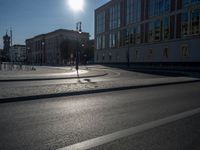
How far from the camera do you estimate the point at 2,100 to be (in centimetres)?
896

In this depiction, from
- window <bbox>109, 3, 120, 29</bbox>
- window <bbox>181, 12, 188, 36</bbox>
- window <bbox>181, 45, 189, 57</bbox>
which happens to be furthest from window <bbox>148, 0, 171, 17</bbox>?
window <bbox>109, 3, 120, 29</bbox>

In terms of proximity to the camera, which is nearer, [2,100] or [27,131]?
[27,131]

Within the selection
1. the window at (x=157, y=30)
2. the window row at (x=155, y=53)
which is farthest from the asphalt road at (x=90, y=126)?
the window at (x=157, y=30)

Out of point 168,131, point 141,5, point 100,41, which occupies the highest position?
point 141,5

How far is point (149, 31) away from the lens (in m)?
55.5

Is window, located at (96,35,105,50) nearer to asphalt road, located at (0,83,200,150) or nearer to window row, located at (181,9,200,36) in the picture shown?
window row, located at (181,9,200,36)

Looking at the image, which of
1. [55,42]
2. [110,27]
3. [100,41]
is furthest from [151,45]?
[55,42]

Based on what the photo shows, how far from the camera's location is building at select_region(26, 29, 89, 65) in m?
98.4

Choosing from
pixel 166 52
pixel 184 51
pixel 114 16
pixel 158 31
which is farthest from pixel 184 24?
pixel 114 16

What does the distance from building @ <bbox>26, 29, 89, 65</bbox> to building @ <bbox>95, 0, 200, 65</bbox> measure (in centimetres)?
2256

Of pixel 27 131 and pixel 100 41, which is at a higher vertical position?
Result: pixel 100 41

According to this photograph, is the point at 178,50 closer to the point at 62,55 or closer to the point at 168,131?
the point at 168,131

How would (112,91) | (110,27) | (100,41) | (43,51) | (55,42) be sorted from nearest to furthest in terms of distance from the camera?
1. (112,91)
2. (110,27)
3. (100,41)
4. (55,42)
5. (43,51)

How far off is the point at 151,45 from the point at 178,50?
8.99m
